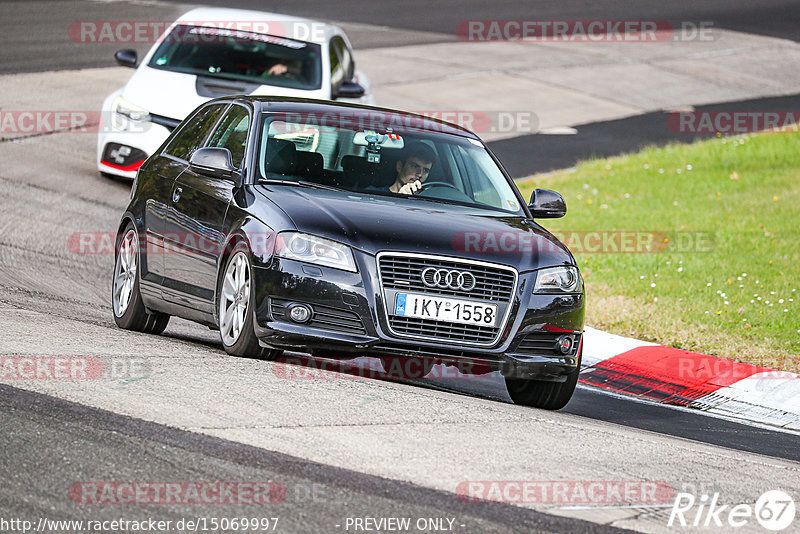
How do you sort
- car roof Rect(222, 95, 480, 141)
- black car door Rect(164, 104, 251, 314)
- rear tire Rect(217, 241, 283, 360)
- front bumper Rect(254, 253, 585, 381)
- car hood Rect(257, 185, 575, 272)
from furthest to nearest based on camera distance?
car roof Rect(222, 95, 480, 141) → black car door Rect(164, 104, 251, 314) → rear tire Rect(217, 241, 283, 360) → car hood Rect(257, 185, 575, 272) → front bumper Rect(254, 253, 585, 381)

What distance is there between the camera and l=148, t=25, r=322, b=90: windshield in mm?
15523

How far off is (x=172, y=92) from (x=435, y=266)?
26.0 feet

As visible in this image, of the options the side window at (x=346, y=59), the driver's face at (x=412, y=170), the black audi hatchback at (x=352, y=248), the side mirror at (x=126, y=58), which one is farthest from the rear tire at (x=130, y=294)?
the side window at (x=346, y=59)

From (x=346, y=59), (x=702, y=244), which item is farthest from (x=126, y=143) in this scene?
(x=702, y=244)

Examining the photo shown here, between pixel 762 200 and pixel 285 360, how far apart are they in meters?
10.0

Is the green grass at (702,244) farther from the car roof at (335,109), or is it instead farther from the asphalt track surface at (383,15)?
the asphalt track surface at (383,15)

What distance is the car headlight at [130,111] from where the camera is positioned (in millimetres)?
14781

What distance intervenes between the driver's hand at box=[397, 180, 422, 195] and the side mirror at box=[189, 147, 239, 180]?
3.45 feet

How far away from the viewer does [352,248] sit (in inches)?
301

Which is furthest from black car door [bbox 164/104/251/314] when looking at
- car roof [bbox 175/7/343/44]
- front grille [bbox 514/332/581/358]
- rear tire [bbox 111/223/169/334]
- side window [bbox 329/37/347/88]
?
car roof [bbox 175/7/343/44]

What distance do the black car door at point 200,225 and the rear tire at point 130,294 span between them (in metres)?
0.54

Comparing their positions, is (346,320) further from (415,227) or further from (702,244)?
(702,244)

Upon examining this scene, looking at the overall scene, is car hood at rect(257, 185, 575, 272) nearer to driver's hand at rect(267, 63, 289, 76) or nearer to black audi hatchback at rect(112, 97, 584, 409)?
black audi hatchback at rect(112, 97, 584, 409)

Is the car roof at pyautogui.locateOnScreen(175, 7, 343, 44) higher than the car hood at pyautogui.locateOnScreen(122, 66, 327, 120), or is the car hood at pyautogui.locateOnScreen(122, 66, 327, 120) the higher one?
the car roof at pyautogui.locateOnScreen(175, 7, 343, 44)
